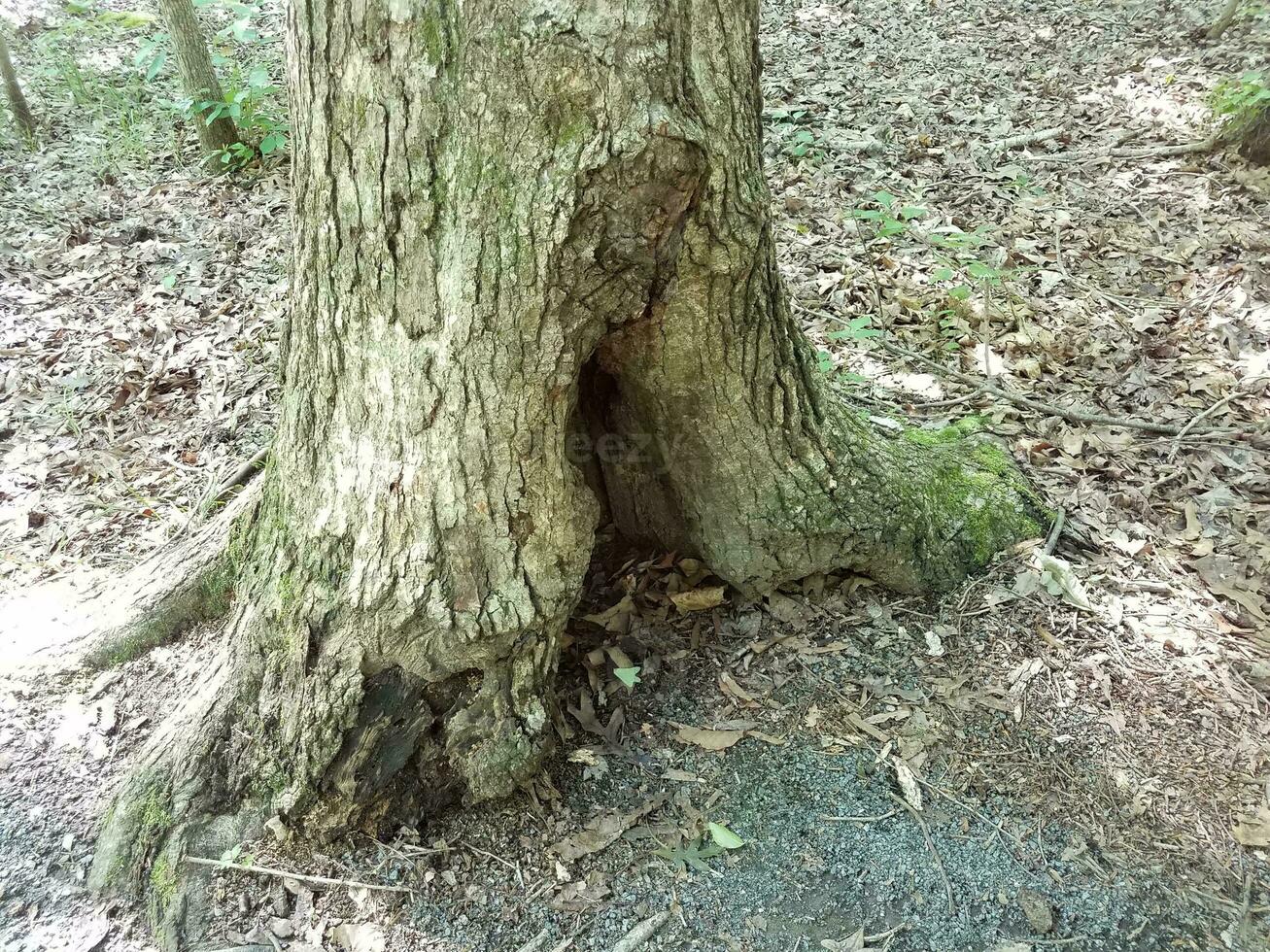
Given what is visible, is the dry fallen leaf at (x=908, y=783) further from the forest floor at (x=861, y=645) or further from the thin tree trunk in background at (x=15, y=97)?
the thin tree trunk in background at (x=15, y=97)

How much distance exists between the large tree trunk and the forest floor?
234mm

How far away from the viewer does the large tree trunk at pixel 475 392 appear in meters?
1.67

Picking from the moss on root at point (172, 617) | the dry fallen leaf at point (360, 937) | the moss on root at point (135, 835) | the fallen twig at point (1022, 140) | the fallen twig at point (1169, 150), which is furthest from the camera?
the fallen twig at point (1022, 140)

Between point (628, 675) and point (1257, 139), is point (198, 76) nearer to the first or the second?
point (628, 675)

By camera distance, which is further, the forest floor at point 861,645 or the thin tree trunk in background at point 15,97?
the thin tree trunk in background at point 15,97

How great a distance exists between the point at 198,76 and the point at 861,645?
5.74 metres

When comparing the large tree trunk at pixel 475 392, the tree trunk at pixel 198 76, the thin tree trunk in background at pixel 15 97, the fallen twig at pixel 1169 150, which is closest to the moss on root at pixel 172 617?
the large tree trunk at pixel 475 392

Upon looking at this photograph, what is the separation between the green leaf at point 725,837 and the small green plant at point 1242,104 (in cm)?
499

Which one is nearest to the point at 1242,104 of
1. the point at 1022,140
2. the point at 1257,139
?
the point at 1257,139

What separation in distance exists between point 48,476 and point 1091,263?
16.3 ft

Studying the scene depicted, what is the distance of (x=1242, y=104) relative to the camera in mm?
4719

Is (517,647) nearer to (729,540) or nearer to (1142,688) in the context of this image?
(729,540)

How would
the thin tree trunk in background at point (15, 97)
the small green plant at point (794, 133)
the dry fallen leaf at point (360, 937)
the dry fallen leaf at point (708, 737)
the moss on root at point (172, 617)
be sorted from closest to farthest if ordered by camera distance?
the dry fallen leaf at point (360, 937)
the dry fallen leaf at point (708, 737)
the moss on root at point (172, 617)
the small green plant at point (794, 133)
the thin tree trunk in background at point (15, 97)

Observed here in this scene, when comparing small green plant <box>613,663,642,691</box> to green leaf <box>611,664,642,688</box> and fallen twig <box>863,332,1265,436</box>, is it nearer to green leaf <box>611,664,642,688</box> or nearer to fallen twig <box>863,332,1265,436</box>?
green leaf <box>611,664,642,688</box>
